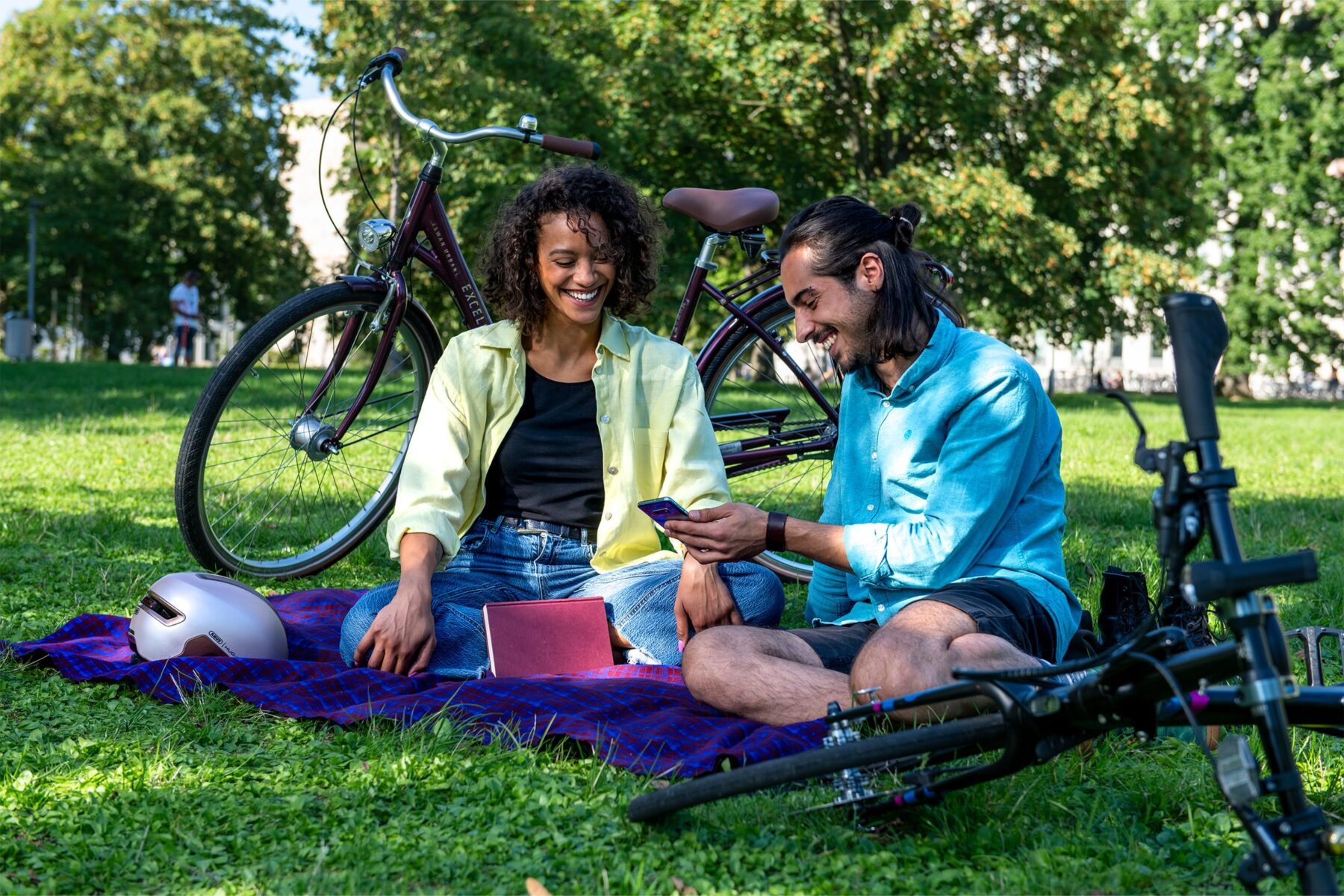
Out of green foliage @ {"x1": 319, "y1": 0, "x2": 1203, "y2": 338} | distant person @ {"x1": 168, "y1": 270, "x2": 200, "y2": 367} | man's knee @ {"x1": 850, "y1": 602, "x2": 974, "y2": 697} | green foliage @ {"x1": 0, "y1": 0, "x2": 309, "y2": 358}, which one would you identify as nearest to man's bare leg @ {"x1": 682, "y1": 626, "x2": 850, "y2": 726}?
man's knee @ {"x1": 850, "y1": 602, "x2": 974, "y2": 697}

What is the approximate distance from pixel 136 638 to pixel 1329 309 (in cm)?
3652

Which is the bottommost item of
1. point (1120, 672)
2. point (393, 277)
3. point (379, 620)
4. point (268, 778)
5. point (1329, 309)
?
point (268, 778)

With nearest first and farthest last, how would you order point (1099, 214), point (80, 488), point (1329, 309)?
point (80, 488) → point (1099, 214) → point (1329, 309)

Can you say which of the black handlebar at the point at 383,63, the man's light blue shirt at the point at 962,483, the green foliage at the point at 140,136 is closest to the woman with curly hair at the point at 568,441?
the man's light blue shirt at the point at 962,483

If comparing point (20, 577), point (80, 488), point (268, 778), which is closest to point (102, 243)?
point (80, 488)

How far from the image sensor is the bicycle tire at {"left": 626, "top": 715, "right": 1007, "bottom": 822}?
217 centimetres

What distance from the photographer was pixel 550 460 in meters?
4.01

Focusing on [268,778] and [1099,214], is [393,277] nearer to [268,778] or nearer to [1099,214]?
[268,778]

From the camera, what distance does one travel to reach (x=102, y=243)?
37750mm

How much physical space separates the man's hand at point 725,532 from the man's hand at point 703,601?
12.9 inches

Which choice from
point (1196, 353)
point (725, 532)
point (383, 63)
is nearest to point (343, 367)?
point (383, 63)

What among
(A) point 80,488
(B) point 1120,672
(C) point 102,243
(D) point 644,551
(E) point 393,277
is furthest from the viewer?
(C) point 102,243

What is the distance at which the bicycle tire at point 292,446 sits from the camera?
445cm

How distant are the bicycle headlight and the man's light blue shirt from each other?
2013 mm
